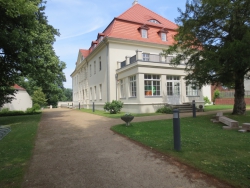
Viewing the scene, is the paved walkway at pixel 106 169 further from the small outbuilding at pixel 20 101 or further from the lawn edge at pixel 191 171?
the small outbuilding at pixel 20 101

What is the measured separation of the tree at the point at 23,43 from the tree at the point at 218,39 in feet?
31.1

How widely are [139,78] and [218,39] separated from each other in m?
6.89

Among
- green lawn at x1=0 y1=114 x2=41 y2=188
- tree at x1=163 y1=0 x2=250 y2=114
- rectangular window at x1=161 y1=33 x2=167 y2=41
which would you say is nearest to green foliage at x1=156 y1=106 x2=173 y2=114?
tree at x1=163 y1=0 x2=250 y2=114

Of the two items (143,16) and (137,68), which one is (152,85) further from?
(143,16)

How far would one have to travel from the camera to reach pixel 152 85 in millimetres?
17703

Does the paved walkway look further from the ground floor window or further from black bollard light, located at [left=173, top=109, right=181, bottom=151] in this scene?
the ground floor window

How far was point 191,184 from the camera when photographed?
11.1ft

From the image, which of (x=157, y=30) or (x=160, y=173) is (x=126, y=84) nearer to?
(x=157, y=30)

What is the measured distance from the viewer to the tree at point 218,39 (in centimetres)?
976

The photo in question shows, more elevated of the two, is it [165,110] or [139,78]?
[139,78]

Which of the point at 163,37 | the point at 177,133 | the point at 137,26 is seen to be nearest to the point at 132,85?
the point at 137,26

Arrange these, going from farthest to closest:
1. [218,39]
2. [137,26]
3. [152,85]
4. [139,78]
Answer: [137,26] → [152,85] → [139,78] → [218,39]

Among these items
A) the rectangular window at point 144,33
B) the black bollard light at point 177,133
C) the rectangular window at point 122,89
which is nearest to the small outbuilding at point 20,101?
the rectangular window at point 122,89

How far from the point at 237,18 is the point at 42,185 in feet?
39.0
